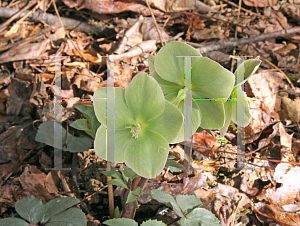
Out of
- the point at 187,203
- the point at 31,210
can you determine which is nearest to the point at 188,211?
the point at 187,203

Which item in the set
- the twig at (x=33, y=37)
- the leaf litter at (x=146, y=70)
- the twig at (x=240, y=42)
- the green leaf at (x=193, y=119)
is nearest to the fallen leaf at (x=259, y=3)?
the leaf litter at (x=146, y=70)

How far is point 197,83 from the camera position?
0.61 m

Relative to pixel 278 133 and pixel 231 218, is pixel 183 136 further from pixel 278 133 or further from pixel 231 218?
pixel 278 133

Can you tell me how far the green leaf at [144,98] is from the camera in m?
0.56

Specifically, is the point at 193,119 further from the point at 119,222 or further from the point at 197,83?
the point at 119,222

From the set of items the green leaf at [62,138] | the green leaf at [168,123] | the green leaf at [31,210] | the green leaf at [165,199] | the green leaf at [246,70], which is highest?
the green leaf at [246,70]

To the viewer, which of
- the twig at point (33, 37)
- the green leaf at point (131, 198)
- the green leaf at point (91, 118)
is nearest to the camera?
the green leaf at point (131, 198)

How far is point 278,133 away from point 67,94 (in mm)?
1195

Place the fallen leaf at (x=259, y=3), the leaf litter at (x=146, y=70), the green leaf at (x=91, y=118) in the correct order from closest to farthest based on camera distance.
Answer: the green leaf at (x=91, y=118), the leaf litter at (x=146, y=70), the fallen leaf at (x=259, y=3)

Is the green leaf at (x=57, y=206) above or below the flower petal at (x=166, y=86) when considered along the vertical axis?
below

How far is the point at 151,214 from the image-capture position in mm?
991

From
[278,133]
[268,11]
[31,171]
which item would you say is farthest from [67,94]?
[268,11]

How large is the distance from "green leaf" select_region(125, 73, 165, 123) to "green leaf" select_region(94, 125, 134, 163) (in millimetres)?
60

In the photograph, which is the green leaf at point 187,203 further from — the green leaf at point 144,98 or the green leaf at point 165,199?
the green leaf at point 144,98
